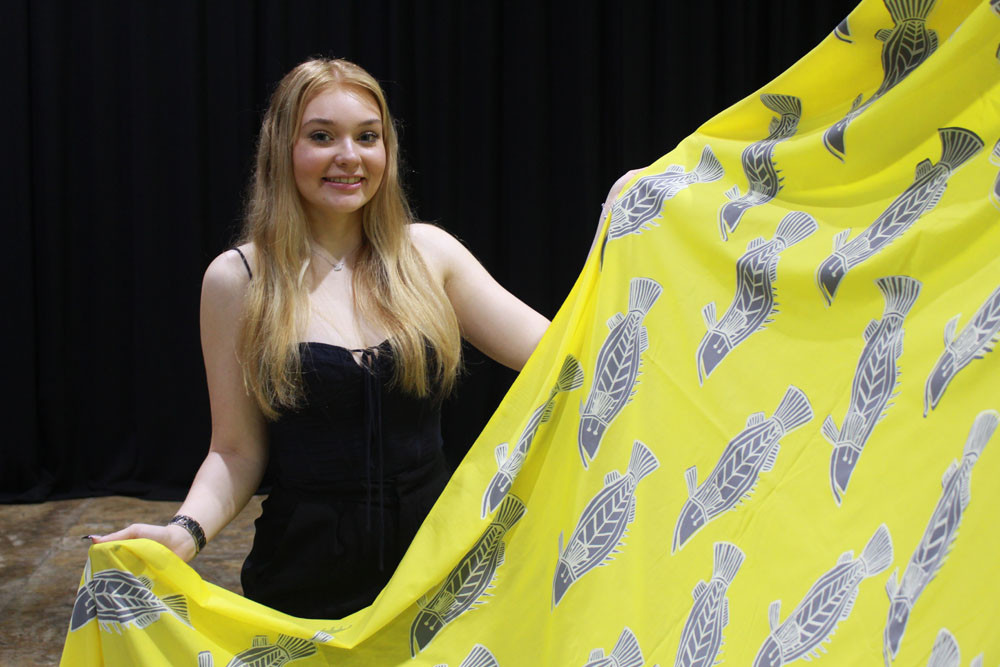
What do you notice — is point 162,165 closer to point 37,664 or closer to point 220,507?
point 37,664

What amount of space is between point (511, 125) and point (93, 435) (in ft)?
7.14

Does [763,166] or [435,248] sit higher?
[763,166]

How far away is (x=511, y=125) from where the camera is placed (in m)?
4.18

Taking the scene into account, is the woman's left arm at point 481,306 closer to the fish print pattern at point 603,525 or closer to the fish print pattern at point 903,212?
the fish print pattern at point 603,525

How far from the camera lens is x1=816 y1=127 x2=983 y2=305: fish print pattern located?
1.10m

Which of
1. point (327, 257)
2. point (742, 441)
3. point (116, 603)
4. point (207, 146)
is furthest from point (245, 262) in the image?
point (207, 146)

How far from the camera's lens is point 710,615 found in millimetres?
1098

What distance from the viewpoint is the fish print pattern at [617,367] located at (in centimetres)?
132

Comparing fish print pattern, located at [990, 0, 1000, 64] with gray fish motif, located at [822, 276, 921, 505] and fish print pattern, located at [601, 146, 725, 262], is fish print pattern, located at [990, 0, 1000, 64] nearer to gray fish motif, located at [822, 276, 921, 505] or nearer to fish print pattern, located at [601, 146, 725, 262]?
gray fish motif, located at [822, 276, 921, 505]

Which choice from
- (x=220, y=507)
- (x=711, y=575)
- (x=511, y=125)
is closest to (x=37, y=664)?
(x=220, y=507)

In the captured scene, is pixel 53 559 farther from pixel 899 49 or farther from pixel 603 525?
pixel 899 49

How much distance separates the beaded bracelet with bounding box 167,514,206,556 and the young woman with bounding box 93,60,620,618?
0.02 metres

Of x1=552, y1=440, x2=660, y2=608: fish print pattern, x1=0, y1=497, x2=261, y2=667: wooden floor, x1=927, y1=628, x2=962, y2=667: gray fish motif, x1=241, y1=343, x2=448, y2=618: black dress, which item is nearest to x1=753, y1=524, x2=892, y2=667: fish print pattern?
x1=927, y1=628, x2=962, y2=667: gray fish motif

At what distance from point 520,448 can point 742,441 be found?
31 cm
